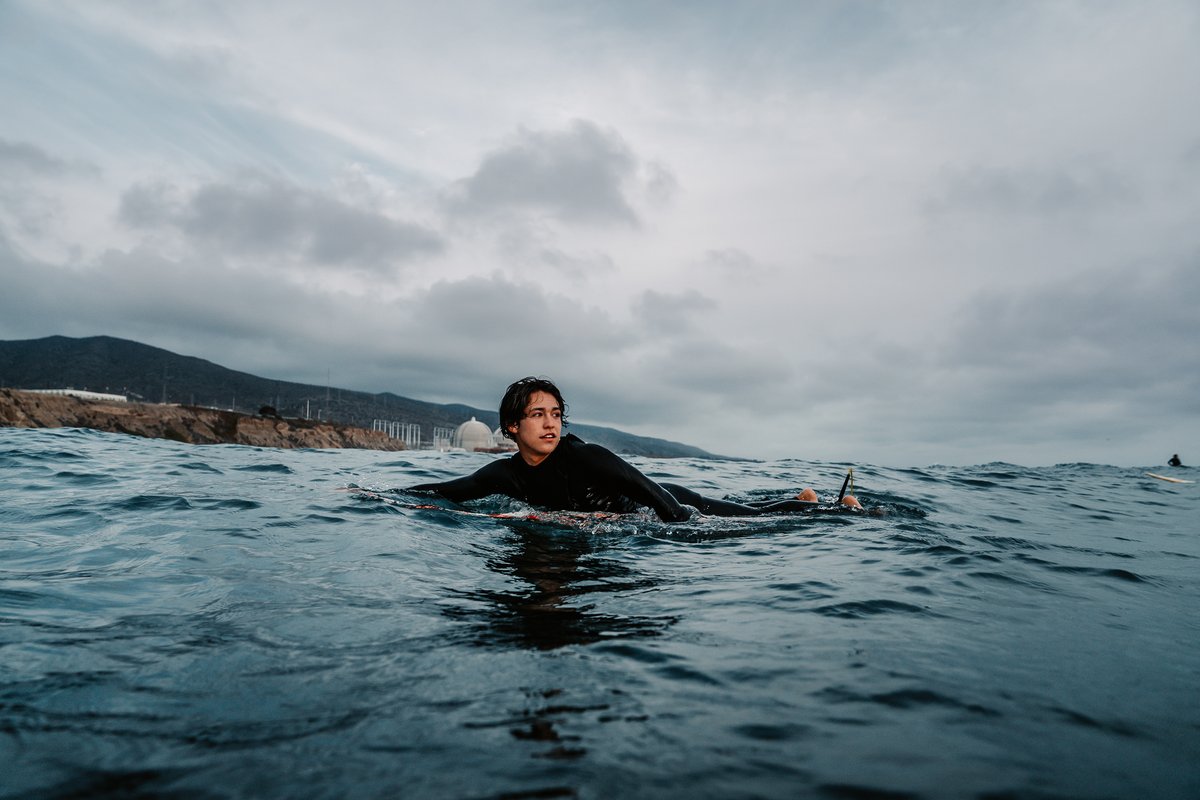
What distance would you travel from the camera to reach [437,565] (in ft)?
20.7

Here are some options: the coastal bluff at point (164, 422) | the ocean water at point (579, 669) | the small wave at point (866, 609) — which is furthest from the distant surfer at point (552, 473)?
the coastal bluff at point (164, 422)

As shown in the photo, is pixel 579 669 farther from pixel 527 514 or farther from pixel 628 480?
pixel 527 514

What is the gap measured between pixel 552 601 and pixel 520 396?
174 inches

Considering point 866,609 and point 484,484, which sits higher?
point 484,484

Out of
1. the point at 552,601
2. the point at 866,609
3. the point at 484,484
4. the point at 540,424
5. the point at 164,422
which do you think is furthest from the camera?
the point at 164,422

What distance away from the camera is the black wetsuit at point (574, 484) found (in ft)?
29.3

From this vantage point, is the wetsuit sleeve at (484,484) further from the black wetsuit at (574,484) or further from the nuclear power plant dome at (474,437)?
the nuclear power plant dome at (474,437)

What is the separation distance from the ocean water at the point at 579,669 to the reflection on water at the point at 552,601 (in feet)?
0.10

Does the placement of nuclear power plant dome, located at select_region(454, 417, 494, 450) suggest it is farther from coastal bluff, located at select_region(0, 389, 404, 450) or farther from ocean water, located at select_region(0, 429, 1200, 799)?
ocean water, located at select_region(0, 429, 1200, 799)

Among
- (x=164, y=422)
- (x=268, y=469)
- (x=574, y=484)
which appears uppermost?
(x=574, y=484)

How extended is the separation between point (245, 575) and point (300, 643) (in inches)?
84.8

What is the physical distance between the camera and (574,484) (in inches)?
374

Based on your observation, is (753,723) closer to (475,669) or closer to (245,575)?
(475,669)

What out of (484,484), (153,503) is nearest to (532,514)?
(484,484)
